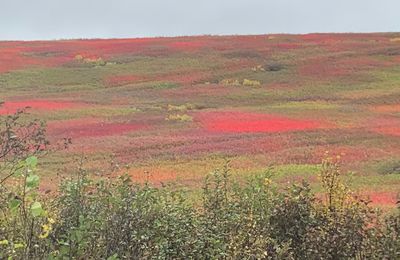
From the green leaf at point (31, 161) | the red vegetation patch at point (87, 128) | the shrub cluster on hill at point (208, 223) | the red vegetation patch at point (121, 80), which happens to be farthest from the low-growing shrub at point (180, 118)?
the green leaf at point (31, 161)

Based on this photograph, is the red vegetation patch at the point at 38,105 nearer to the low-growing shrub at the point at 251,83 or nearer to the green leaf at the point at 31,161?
the low-growing shrub at the point at 251,83

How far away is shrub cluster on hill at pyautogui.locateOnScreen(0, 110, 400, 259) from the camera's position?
1121 centimetres

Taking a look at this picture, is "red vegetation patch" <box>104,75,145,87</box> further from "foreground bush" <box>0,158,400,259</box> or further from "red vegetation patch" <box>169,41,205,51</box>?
"foreground bush" <box>0,158,400,259</box>

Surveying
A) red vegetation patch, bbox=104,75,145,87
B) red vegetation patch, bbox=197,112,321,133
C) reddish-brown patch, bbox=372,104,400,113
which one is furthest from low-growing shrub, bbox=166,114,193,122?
red vegetation patch, bbox=104,75,145,87

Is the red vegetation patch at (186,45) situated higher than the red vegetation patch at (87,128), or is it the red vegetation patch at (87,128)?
the red vegetation patch at (186,45)

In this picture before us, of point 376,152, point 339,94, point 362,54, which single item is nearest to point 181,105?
point 339,94

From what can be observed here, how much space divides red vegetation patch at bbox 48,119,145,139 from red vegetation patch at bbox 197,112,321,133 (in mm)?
3940

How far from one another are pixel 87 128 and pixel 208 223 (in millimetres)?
24677

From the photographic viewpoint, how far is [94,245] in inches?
430

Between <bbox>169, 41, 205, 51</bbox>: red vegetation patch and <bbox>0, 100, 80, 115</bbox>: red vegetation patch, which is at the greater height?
<bbox>169, 41, 205, 51</bbox>: red vegetation patch

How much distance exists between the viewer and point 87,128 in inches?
1426

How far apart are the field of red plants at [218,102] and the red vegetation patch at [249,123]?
102 mm

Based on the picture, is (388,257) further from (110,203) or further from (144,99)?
(144,99)

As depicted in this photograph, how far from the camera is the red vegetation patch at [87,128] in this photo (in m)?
34.5
